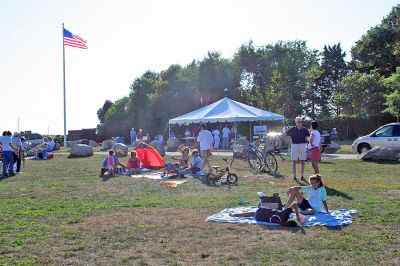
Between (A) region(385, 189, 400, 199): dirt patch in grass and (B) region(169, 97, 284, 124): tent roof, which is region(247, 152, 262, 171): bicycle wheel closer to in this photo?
(A) region(385, 189, 400, 199): dirt patch in grass

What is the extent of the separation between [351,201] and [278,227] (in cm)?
312

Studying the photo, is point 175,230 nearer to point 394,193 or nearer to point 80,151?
point 394,193

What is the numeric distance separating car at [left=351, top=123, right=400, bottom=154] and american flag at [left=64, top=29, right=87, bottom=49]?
80.2 ft

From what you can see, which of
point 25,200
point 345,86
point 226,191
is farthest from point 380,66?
point 25,200

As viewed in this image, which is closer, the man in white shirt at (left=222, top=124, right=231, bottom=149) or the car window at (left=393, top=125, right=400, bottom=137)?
the car window at (left=393, top=125, right=400, bottom=137)

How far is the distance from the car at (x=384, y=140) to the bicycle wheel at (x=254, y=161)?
24.3 ft

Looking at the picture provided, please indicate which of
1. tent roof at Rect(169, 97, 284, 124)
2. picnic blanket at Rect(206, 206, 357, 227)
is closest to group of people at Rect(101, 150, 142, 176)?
picnic blanket at Rect(206, 206, 357, 227)

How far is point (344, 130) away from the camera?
1666 inches

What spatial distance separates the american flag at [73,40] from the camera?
3866 cm

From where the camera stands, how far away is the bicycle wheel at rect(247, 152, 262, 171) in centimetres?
1764

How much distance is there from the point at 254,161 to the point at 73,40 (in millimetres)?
26072

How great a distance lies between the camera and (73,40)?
128 ft

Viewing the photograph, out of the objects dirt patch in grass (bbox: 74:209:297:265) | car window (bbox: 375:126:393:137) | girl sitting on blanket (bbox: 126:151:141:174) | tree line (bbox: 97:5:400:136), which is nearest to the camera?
dirt patch in grass (bbox: 74:209:297:265)

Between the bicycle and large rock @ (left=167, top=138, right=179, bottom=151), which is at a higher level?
large rock @ (left=167, top=138, right=179, bottom=151)
